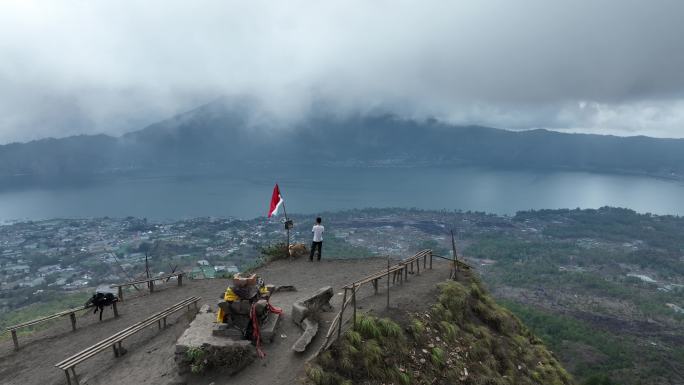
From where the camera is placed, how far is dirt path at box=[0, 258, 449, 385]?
9.02 metres

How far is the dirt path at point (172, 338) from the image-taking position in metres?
9.02

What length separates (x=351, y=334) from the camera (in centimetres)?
920

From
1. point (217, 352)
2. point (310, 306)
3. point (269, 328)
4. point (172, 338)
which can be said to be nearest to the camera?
point (217, 352)

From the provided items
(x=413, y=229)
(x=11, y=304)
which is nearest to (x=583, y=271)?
(x=413, y=229)

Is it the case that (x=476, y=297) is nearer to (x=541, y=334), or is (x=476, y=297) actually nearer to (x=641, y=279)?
(x=541, y=334)

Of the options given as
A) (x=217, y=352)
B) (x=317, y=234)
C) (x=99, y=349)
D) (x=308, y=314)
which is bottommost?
(x=99, y=349)

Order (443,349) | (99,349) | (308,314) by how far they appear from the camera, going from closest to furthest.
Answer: (99,349) → (443,349) → (308,314)

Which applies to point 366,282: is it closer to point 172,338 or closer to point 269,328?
point 269,328

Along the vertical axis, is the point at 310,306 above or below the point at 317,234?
below

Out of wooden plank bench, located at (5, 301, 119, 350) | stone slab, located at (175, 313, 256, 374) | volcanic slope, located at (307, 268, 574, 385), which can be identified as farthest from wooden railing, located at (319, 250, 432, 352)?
wooden plank bench, located at (5, 301, 119, 350)

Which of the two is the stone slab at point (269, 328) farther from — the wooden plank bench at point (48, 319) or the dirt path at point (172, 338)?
the wooden plank bench at point (48, 319)

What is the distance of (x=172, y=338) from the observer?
11414 mm

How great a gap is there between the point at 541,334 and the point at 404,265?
1686 inches

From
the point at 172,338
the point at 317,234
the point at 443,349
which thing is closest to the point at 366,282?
the point at 443,349
